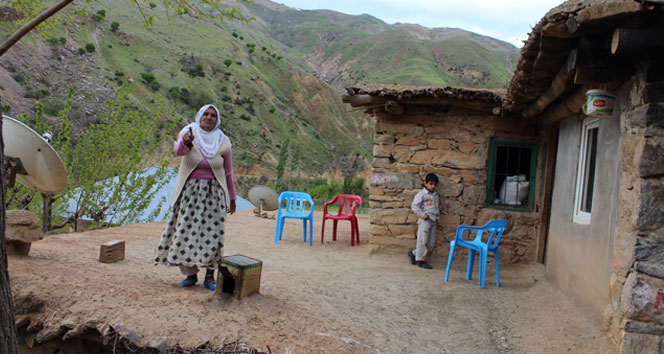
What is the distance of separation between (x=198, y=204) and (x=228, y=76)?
39205 millimetres

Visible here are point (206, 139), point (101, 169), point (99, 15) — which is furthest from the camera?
point (99, 15)

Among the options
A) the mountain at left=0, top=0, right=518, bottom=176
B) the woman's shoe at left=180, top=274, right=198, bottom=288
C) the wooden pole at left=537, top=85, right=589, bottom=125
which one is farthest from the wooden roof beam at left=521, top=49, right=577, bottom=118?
the mountain at left=0, top=0, right=518, bottom=176

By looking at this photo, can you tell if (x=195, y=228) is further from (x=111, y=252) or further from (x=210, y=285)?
(x=111, y=252)

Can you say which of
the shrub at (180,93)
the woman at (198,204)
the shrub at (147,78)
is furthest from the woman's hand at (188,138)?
the shrub at (147,78)

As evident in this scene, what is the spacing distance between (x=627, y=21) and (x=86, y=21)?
42.8 m

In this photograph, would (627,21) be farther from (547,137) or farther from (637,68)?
(547,137)

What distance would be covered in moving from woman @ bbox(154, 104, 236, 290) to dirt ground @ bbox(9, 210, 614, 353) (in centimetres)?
30

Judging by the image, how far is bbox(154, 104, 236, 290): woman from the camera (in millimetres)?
3555

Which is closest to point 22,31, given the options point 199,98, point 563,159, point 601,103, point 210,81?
point 601,103

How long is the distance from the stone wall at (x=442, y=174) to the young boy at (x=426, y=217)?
12.8 inches

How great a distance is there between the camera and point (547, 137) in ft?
19.5

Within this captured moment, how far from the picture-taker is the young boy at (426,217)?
5854 millimetres

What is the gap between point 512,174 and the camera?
6367mm

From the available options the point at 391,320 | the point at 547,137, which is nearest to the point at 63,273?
the point at 391,320
